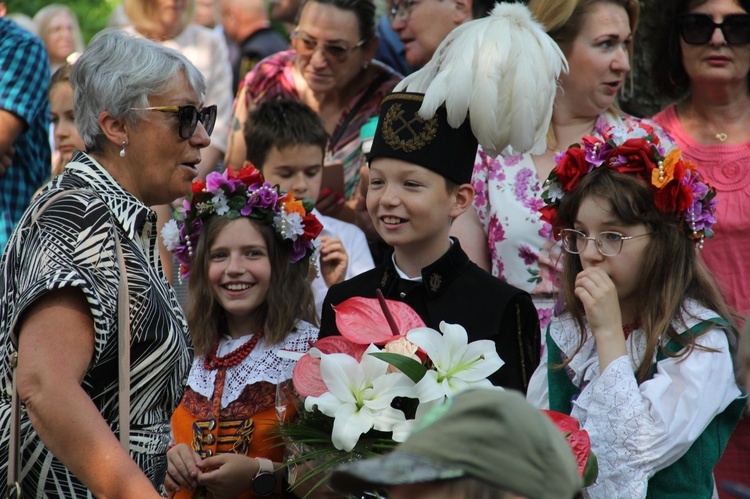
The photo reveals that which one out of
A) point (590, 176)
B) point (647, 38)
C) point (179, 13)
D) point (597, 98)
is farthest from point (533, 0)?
point (179, 13)

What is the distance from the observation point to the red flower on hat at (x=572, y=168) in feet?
13.5

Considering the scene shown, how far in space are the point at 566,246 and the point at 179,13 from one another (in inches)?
153

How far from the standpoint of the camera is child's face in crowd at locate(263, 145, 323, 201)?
18.0 feet

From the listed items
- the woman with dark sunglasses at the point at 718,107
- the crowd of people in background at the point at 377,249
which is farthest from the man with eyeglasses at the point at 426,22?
the woman with dark sunglasses at the point at 718,107

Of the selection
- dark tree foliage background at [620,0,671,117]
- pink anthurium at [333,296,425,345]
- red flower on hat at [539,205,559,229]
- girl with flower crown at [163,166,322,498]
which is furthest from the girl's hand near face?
dark tree foliage background at [620,0,671,117]

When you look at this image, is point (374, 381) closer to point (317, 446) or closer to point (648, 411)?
point (317, 446)

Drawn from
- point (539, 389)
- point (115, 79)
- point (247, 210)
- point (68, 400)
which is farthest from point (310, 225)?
point (68, 400)

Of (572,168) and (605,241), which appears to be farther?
(572,168)

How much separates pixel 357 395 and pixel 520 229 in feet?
6.02

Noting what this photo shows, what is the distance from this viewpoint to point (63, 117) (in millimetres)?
5926

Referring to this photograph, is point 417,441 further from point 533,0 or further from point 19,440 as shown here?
point 533,0

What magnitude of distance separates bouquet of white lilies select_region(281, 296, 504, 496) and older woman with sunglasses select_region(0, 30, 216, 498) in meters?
0.44

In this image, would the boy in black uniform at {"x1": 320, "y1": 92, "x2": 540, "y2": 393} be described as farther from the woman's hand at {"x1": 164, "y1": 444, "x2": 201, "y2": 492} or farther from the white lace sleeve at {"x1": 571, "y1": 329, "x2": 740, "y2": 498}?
the woman's hand at {"x1": 164, "y1": 444, "x2": 201, "y2": 492}

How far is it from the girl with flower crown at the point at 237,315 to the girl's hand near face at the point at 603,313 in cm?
119
